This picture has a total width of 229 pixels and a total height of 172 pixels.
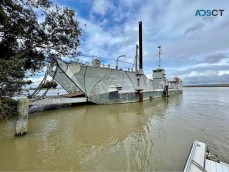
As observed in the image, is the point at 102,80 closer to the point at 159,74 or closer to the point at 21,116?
the point at 21,116

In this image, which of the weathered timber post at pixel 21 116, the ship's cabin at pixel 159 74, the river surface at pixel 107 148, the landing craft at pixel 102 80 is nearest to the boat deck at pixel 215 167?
the river surface at pixel 107 148

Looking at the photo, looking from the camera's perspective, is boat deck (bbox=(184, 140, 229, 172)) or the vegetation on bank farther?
the vegetation on bank

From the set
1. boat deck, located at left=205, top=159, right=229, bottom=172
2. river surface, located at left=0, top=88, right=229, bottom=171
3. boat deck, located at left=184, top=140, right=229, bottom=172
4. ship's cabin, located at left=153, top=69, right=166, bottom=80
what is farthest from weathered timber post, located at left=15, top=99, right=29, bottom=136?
ship's cabin, located at left=153, top=69, right=166, bottom=80

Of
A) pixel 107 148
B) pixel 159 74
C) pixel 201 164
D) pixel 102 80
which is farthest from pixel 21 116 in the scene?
pixel 159 74

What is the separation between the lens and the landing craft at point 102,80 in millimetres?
13062

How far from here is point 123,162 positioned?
12.2ft

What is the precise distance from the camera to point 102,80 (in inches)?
597

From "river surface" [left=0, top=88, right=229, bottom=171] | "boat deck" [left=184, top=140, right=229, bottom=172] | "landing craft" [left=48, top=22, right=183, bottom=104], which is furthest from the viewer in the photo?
"landing craft" [left=48, top=22, right=183, bottom=104]

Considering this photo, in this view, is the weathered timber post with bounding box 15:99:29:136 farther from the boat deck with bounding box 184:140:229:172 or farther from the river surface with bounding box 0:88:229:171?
the boat deck with bounding box 184:140:229:172

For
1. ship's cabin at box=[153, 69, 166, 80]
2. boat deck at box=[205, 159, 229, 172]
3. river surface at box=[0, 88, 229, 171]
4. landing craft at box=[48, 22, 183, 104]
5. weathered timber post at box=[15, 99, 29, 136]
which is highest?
ship's cabin at box=[153, 69, 166, 80]

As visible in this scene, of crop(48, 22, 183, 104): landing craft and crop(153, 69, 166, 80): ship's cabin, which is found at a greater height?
crop(153, 69, 166, 80): ship's cabin

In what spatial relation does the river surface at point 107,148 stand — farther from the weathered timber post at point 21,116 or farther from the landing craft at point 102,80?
the landing craft at point 102,80

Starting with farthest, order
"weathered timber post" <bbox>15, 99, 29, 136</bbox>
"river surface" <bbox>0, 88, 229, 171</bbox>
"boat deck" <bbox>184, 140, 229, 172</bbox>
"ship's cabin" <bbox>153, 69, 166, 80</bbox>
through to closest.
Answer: "ship's cabin" <bbox>153, 69, 166, 80</bbox> → "weathered timber post" <bbox>15, 99, 29, 136</bbox> → "river surface" <bbox>0, 88, 229, 171</bbox> → "boat deck" <bbox>184, 140, 229, 172</bbox>

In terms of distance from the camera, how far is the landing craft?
1306cm
